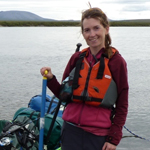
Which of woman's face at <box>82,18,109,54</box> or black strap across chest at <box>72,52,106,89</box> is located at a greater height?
woman's face at <box>82,18,109,54</box>

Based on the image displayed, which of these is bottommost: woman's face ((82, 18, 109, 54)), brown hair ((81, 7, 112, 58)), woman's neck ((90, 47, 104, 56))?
woman's neck ((90, 47, 104, 56))

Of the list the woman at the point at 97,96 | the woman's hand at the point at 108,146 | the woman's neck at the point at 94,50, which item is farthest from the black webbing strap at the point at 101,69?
the woman's hand at the point at 108,146

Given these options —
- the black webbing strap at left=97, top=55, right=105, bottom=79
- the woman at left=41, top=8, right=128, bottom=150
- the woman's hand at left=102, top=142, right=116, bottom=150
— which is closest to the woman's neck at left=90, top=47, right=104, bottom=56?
the woman at left=41, top=8, right=128, bottom=150

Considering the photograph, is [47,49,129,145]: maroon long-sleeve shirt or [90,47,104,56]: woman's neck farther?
[90,47,104,56]: woman's neck

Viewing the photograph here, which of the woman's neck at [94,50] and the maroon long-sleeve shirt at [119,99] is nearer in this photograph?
the maroon long-sleeve shirt at [119,99]

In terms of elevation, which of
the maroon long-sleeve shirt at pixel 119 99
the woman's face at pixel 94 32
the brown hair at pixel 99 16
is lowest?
the maroon long-sleeve shirt at pixel 119 99

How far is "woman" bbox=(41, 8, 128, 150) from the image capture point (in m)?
2.45

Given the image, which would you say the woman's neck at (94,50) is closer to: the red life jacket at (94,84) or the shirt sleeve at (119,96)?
the red life jacket at (94,84)

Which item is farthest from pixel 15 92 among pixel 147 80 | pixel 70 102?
pixel 70 102

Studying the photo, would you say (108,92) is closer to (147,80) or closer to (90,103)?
(90,103)

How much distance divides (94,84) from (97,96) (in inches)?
3.9

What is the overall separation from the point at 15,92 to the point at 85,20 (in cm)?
766

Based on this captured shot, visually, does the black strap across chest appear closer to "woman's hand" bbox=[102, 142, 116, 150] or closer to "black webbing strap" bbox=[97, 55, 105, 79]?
"black webbing strap" bbox=[97, 55, 105, 79]

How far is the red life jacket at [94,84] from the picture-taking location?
8.08 feet
